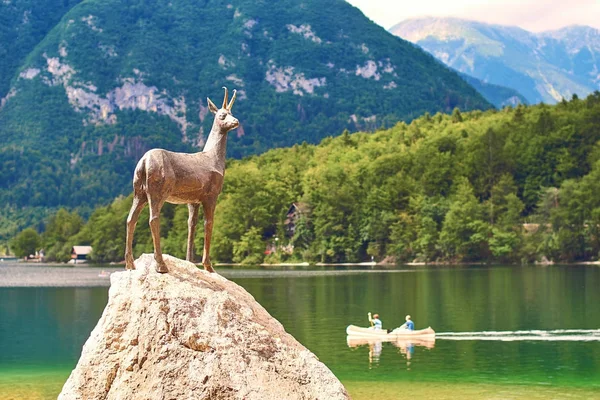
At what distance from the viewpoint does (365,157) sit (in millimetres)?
148375

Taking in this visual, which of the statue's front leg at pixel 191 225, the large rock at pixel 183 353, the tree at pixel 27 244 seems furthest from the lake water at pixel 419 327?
the tree at pixel 27 244

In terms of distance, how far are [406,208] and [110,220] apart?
167 ft

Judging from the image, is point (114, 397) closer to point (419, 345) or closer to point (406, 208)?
point (419, 345)

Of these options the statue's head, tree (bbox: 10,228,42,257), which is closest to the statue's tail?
the statue's head

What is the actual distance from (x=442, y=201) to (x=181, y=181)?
11016cm

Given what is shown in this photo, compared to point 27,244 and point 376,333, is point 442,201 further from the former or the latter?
point 27,244

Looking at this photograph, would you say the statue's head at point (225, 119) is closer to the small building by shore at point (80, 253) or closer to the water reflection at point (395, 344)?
the water reflection at point (395, 344)

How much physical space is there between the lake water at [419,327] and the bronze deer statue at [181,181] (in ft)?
44.2

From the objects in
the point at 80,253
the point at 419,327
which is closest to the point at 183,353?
the point at 419,327

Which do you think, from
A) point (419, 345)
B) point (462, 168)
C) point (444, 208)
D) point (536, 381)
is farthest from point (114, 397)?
point (462, 168)

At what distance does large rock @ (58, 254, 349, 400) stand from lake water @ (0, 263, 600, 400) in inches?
551

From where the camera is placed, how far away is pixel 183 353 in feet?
46.3

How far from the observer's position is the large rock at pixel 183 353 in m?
14.0

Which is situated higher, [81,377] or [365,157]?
[365,157]
